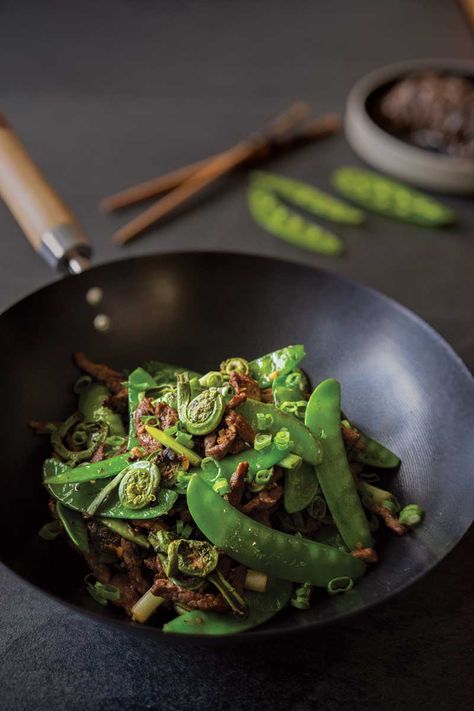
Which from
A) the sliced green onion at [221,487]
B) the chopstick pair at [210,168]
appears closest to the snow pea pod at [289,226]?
the chopstick pair at [210,168]

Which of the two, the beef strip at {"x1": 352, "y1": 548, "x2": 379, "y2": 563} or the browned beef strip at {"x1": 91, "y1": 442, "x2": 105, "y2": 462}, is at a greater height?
the browned beef strip at {"x1": 91, "y1": 442, "x2": 105, "y2": 462}

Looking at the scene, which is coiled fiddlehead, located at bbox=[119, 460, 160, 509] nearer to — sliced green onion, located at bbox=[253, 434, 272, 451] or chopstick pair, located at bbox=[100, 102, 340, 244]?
sliced green onion, located at bbox=[253, 434, 272, 451]

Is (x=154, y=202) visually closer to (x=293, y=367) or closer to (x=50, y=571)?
(x=293, y=367)

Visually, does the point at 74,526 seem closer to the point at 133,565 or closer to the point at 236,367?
the point at 133,565

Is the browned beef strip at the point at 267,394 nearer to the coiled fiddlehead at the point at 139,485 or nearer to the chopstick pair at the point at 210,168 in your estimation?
the coiled fiddlehead at the point at 139,485

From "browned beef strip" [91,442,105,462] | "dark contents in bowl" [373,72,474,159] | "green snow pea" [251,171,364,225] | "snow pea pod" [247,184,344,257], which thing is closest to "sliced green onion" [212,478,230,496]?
"browned beef strip" [91,442,105,462]

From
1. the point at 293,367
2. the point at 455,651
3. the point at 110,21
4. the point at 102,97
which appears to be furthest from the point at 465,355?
the point at 110,21
